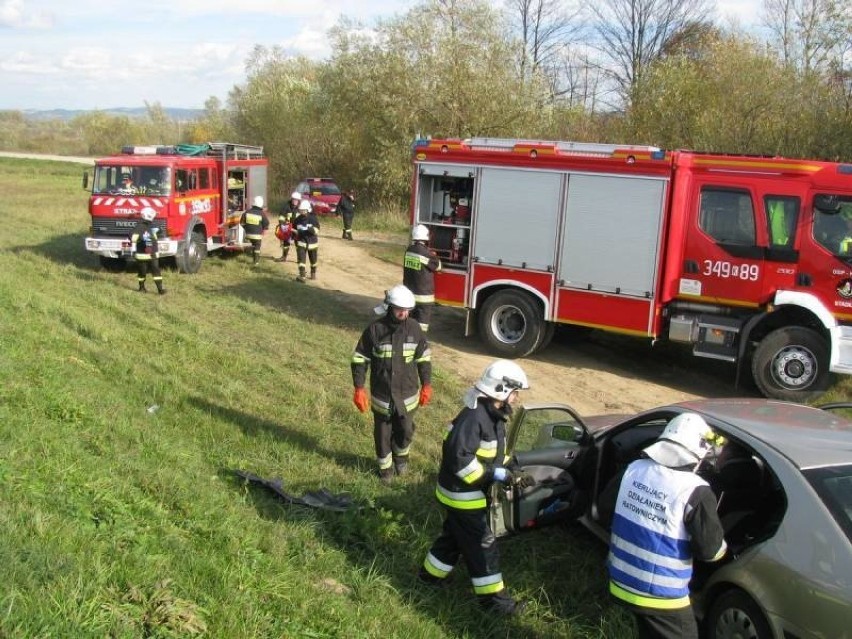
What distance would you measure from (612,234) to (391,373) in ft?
15.7

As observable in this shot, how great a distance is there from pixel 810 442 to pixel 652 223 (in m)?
6.10

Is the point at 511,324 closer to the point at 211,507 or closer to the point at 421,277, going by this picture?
the point at 421,277

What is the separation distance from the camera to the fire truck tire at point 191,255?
602 inches

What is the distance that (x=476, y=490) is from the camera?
4.40m

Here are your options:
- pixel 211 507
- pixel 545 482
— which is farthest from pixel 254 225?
pixel 545 482

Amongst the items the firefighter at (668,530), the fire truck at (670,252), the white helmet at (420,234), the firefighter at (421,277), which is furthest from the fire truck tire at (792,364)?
the firefighter at (668,530)

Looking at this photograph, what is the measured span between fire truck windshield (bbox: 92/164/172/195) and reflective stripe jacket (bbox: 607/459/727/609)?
13.2 meters

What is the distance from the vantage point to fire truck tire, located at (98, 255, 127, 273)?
608 inches

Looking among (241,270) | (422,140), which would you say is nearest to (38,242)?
(241,270)

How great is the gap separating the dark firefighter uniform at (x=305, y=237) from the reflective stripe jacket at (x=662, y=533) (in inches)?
490

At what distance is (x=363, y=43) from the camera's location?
2805 centimetres

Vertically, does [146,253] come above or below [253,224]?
below

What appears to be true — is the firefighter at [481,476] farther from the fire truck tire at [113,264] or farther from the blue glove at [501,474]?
the fire truck tire at [113,264]

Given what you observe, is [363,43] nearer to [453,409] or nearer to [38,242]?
[38,242]
